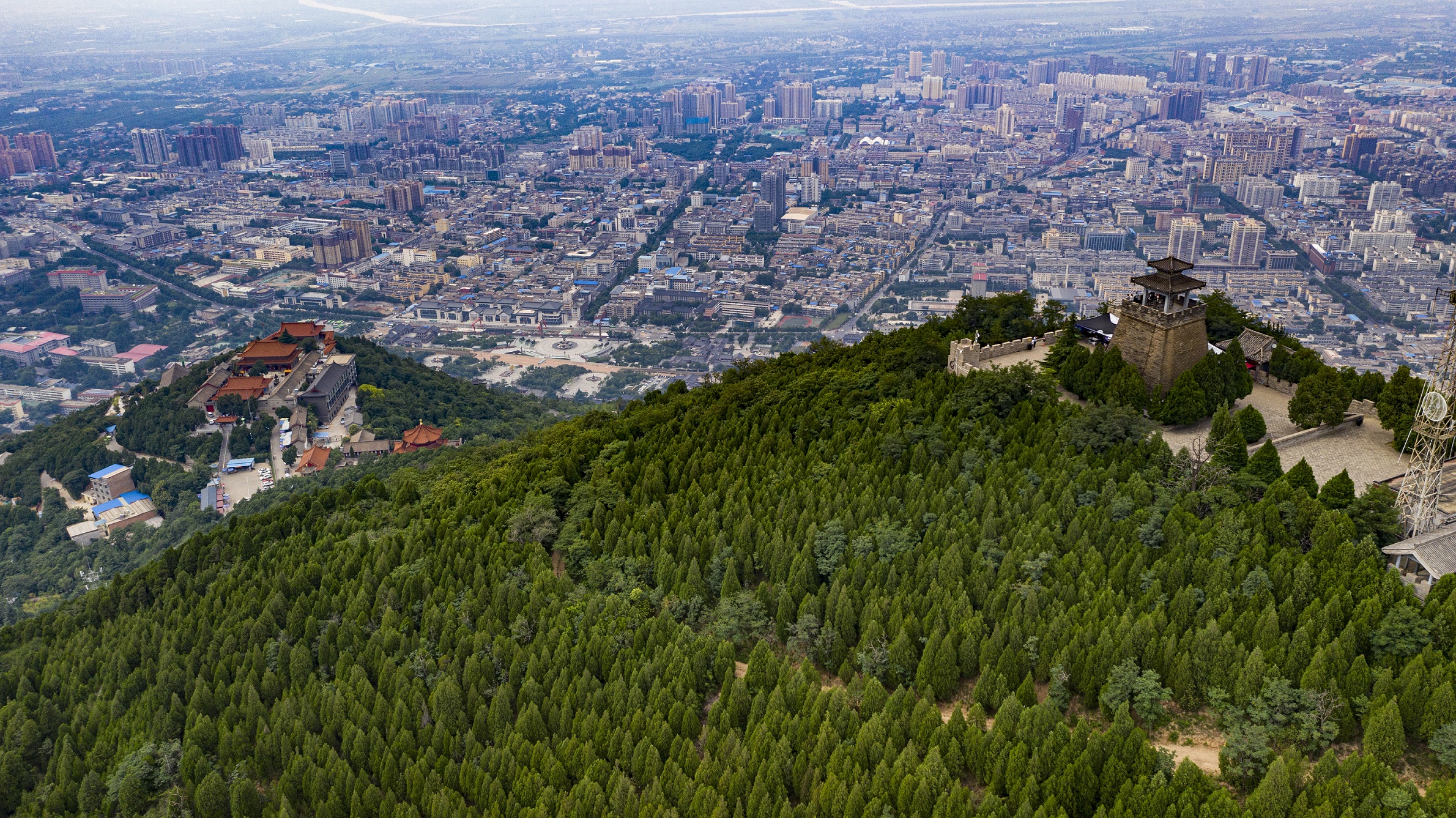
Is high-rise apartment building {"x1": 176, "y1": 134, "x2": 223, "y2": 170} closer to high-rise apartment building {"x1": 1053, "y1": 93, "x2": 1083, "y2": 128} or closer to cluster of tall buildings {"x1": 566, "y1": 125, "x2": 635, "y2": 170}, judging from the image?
cluster of tall buildings {"x1": 566, "y1": 125, "x2": 635, "y2": 170}

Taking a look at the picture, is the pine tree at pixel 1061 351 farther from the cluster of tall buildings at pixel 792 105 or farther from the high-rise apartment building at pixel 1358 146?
the cluster of tall buildings at pixel 792 105

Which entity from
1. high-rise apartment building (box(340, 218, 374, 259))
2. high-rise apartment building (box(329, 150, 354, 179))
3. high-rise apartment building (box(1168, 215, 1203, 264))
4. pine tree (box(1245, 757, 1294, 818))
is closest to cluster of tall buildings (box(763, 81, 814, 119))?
high-rise apartment building (box(329, 150, 354, 179))

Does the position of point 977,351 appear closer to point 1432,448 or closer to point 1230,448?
point 1230,448

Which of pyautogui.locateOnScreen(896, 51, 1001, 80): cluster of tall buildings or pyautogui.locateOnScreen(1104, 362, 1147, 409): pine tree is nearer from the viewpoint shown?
pyautogui.locateOnScreen(1104, 362, 1147, 409): pine tree

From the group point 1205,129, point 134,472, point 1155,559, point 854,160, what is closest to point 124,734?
point 1155,559

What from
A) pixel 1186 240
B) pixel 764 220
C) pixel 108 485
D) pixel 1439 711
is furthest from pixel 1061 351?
pixel 764 220
